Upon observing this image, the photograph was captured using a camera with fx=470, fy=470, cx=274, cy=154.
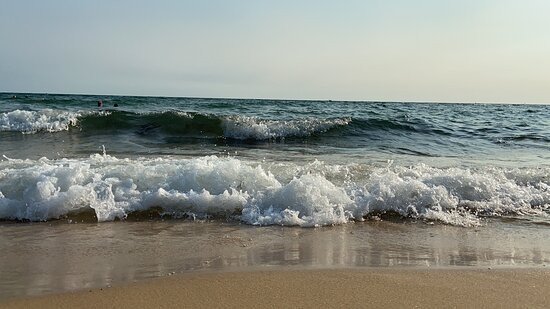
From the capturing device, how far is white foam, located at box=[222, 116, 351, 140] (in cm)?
1311

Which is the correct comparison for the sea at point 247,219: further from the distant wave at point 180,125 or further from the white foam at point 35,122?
the distant wave at point 180,125

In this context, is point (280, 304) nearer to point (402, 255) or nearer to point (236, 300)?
point (236, 300)

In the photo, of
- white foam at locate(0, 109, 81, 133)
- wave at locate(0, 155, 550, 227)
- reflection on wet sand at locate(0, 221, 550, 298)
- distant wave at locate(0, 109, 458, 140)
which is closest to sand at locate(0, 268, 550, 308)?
reflection on wet sand at locate(0, 221, 550, 298)

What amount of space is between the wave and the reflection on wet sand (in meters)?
0.26

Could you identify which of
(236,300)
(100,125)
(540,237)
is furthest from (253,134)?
(236,300)

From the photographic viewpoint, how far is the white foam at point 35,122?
487 inches

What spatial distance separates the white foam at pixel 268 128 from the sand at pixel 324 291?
9.86 m

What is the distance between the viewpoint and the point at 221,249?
A: 3.66m

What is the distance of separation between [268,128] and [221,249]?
32.2 ft

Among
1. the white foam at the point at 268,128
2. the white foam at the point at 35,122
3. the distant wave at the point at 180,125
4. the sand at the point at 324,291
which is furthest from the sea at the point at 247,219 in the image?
the white foam at the point at 268,128

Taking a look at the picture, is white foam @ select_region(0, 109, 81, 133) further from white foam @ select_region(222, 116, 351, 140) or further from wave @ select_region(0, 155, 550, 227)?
wave @ select_region(0, 155, 550, 227)

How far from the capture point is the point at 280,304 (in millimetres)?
2646

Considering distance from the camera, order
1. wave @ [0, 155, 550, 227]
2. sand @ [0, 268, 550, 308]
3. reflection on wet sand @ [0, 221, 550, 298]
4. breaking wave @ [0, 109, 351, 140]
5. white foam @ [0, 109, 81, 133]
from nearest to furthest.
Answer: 1. sand @ [0, 268, 550, 308]
2. reflection on wet sand @ [0, 221, 550, 298]
3. wave @ [0, 155, 550, 227]
4. white foam @ [0, 109, 81, 133]
5. breaking wave @ [0, 109, 351, 140]

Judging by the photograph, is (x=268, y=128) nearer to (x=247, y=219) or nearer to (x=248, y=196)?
(x=248, y=196)
